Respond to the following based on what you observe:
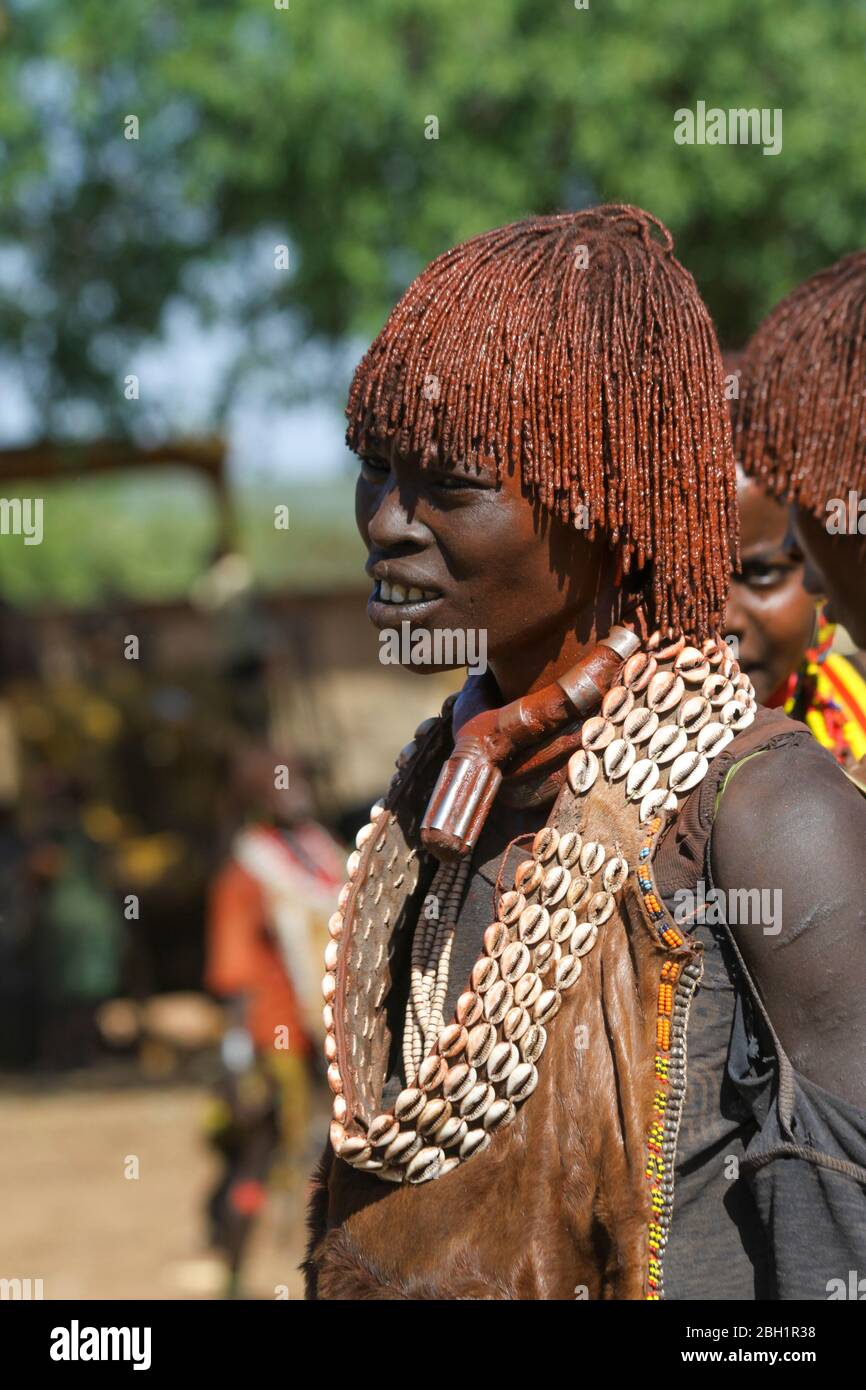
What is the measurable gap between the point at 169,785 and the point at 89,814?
0.71 meters

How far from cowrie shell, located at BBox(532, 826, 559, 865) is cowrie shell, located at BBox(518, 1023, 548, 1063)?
0.19 meters

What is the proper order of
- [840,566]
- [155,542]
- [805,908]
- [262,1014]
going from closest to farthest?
[805,908]
[840,566]
[262,1014]
[155,542]

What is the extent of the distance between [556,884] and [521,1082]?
224mm

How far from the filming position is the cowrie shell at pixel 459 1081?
6.28 ft

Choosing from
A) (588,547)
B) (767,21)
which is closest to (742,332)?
(767,21)

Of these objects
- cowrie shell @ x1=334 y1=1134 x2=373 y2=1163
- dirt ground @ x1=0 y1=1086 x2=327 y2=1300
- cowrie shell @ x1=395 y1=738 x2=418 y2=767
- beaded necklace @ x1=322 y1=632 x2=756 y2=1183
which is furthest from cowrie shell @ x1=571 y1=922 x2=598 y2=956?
dirt ground @ x1=0 y1=1086 x2=327 y2=1300

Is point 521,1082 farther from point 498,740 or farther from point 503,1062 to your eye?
point 498,740

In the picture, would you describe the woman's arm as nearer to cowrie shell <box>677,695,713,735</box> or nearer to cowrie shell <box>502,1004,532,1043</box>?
cowrie shell <box>677,695,713,735</box>

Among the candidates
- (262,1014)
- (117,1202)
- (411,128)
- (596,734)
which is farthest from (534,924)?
(411,128)

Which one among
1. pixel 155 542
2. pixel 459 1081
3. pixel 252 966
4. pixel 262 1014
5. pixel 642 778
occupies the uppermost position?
pixel 155 542

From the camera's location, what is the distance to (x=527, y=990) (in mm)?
1918

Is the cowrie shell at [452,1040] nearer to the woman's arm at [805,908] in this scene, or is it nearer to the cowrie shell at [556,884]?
the cowrie shell at [556,884]

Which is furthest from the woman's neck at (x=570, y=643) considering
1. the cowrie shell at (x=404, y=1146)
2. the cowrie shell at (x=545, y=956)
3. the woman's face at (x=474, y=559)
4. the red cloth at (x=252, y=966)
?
the red cloth at (x=252, y=966)
